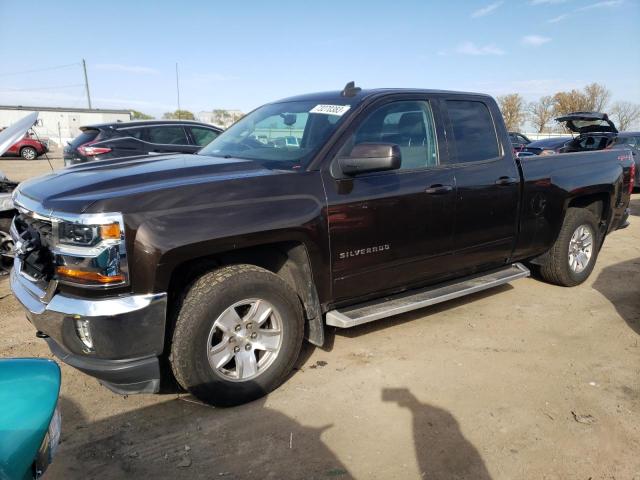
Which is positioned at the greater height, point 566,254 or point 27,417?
point 27,417

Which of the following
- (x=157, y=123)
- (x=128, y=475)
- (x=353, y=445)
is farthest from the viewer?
(x=157, y=123)

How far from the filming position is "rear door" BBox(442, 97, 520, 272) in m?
3.89

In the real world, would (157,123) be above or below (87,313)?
above

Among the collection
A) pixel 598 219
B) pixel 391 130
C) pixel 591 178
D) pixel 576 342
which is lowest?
pixel 576 342

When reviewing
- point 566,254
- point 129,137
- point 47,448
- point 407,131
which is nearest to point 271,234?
point 407,131

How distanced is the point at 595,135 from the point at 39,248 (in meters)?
11.2

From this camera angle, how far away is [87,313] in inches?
97.1

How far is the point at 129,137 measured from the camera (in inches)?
316

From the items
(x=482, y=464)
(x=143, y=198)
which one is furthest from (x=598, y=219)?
(x=143, y=198)

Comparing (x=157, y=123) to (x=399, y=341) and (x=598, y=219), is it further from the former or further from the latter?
(x=598, y=219)

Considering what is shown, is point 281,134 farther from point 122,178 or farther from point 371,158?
point 122,178

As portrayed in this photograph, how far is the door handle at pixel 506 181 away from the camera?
408cm

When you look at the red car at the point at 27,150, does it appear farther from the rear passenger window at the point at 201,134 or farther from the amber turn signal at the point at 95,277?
the amber turn signal at the point at 95,277

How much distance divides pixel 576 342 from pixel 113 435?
11.6 feet
